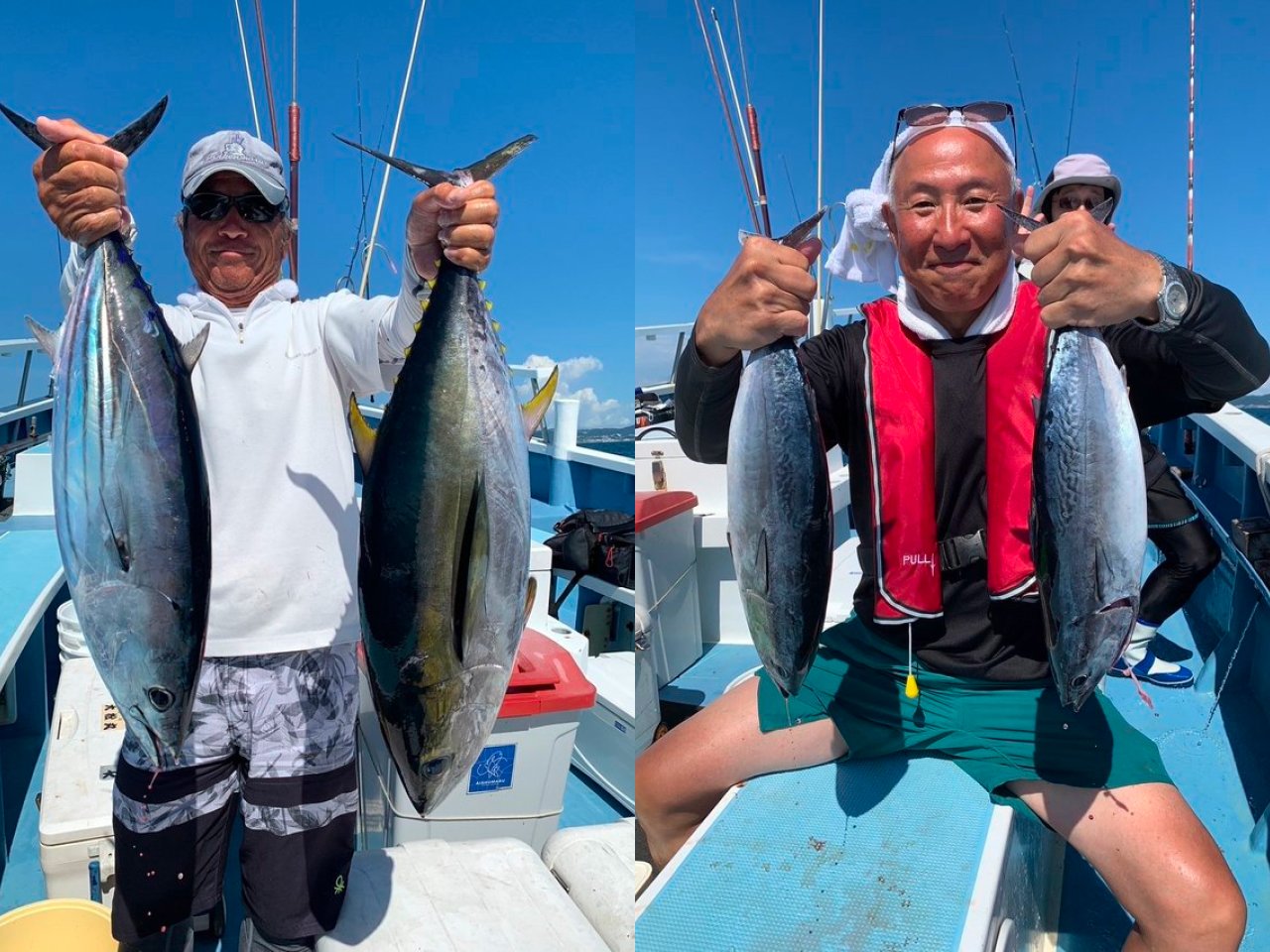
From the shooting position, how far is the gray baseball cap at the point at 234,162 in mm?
1818

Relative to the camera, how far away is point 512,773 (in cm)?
291

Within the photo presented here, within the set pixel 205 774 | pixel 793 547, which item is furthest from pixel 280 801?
pixel 793 547

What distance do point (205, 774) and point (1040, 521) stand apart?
5.81ft

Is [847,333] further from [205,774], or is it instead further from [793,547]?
[205,774]

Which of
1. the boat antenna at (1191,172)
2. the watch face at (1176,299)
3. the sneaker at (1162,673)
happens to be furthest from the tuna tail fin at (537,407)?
the boat antenna at (1191,172)

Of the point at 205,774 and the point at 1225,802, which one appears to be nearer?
the point at 205,774

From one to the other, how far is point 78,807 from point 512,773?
1.22 metres

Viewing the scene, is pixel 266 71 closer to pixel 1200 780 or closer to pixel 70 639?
pixel 70 639

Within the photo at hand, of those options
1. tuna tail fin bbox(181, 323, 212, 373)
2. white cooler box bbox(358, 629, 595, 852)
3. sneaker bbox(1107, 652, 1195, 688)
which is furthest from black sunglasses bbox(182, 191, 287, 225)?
sneaker bbox(1107, 652, 1195, 688)

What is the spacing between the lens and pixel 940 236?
1929 millimetres

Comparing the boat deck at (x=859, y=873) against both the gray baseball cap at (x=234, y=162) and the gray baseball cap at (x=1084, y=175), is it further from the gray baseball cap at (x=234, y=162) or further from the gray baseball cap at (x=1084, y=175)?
the gray baseball cap at (x=1084, y=175)

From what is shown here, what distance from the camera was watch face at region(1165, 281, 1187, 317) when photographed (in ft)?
4.69

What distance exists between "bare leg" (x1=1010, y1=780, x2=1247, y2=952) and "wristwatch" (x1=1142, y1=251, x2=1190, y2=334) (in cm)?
105

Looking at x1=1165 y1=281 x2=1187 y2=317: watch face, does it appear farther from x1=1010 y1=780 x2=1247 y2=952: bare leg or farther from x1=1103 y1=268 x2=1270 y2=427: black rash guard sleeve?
x1=1010 y1=780 x2=1247 y2=952: bare leg
